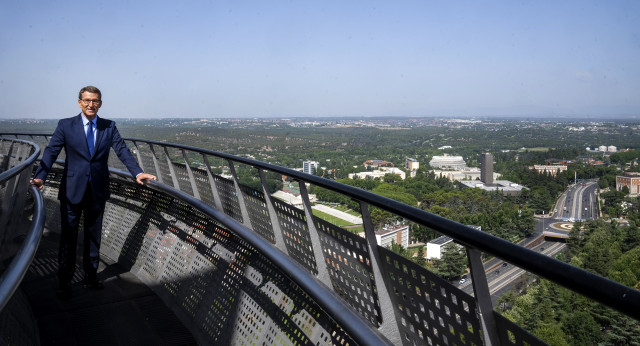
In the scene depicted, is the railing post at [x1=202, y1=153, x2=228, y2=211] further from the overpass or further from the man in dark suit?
the man in dark suit

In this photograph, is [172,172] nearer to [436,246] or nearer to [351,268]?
[351,268]

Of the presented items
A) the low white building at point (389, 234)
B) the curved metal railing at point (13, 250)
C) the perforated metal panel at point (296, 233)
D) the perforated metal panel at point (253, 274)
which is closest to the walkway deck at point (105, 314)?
the perforated metal panel at point (253, 274)

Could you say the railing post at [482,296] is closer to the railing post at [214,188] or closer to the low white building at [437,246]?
the low white building at [437,246]

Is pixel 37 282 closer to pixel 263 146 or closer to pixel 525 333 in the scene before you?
pixel 525 333

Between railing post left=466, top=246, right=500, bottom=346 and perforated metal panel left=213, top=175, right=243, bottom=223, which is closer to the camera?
railing post left=466, top=246, right=500, bottom=346

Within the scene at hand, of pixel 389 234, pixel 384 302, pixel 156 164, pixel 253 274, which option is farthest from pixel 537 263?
pixel 156 164

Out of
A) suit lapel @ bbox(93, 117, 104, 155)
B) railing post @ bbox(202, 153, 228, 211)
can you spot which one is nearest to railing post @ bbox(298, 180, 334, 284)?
railing post @ bbox(202, 153, 228, 211)
